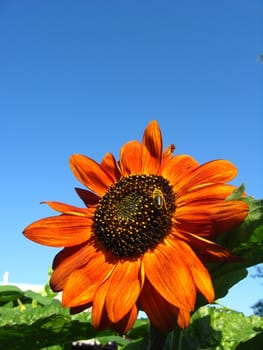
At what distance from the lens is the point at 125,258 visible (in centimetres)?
109

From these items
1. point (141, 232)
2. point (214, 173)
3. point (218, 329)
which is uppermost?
point (214, 173)

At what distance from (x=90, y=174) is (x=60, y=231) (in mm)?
184

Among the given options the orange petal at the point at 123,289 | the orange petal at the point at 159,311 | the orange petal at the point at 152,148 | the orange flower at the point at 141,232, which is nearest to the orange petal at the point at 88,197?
the orange flower at the point at 141,232

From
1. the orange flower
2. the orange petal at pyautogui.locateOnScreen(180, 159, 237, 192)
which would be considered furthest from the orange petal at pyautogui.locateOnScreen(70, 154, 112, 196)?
the orange petal at pyautogui.locateOnScreen(180, 159, 237, 192)

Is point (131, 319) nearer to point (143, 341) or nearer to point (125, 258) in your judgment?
point (125, 258)

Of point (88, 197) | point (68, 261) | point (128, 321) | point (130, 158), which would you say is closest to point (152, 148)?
point (130, 158)

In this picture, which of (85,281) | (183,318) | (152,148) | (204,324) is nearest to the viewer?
(183,318)

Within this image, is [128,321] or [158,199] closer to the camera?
[128,321]

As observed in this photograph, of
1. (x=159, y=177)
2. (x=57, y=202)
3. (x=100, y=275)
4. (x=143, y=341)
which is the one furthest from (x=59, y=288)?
(x=143, y=341)

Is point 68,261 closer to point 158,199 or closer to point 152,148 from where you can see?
point 158,199

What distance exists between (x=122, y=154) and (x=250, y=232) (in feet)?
1.40

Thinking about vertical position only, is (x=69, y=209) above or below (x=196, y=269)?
above

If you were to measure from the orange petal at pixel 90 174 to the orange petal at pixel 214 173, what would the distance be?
0.23 m

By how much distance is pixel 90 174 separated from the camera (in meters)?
1.30
